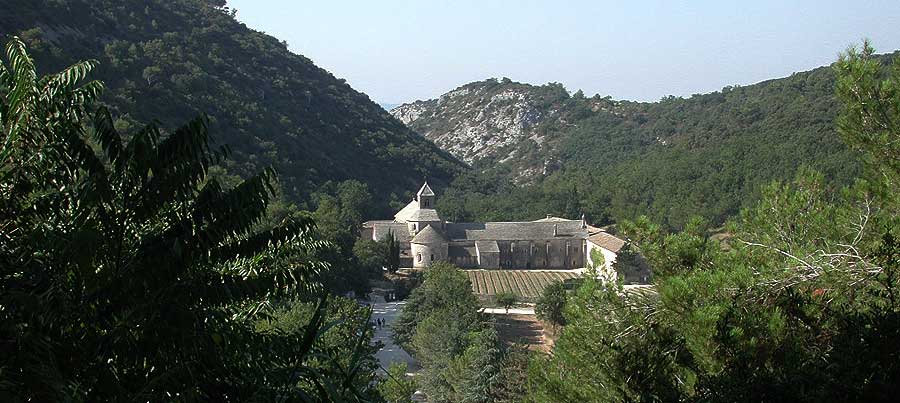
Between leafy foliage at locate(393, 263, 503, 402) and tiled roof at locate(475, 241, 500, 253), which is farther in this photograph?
tiled roof at locate(475, 241, 500, 253)

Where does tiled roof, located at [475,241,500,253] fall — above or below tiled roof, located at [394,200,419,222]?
below

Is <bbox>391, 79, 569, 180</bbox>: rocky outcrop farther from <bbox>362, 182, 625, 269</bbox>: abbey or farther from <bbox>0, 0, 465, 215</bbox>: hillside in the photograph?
<bbox>362, 182, 625, 269</bbox>: abbey

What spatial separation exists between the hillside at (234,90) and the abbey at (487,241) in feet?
28.1

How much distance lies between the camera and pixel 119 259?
441cm

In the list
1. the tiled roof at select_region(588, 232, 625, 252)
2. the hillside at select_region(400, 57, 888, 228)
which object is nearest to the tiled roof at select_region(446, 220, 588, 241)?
the tiled roof at select_region(588, 232, 625, 252)

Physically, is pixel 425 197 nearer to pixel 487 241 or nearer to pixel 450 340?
pixel 487 241

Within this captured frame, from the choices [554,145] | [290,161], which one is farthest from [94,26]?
[554,145]

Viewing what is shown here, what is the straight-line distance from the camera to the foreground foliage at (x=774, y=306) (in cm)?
527

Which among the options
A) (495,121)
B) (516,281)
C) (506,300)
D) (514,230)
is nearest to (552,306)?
(506,300)

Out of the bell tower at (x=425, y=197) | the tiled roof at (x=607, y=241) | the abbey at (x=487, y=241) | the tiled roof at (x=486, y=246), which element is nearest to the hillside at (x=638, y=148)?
the tiled roof at (x=607, y=241)

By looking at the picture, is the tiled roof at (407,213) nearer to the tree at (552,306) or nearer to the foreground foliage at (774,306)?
the tree at (552,306)

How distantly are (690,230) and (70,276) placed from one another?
7211 millimetres

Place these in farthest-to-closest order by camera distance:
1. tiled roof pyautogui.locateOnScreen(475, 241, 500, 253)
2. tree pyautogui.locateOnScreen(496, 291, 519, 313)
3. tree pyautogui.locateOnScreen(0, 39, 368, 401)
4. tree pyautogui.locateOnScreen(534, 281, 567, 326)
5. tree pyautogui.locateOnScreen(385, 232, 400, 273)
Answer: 1. tiled roof pyautogui.locateOnScreen(475, 241, 500, 253)
2. tree pyautogui.locateOnScreen(385, 232, 400, 273)
3. tree pyautogui.locateOnScreen(496, 291, 519, 313)
4. tree pyautogui.locateOnScreen(534, 281, 567, 326)
5. tree pyautogui.locateOnScreen(0, 39, 368, 401)

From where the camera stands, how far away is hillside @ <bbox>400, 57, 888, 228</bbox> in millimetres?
58750
